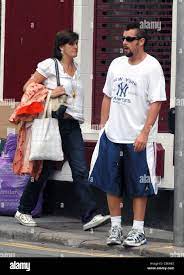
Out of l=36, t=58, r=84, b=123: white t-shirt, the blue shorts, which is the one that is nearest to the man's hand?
the blue shorts

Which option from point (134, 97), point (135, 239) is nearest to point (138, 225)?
point (135, 239)

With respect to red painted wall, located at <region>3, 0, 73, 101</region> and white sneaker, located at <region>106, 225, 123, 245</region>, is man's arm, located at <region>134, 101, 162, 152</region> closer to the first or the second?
white sneaker, located at <region>106, 225, 123, 245</region>

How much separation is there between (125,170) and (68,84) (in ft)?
5.45

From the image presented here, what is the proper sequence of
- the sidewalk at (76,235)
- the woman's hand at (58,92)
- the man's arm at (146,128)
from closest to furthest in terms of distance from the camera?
the man's arm at (146,128)
the sidewalk at (76,235)
the woman's hand at (58,92)

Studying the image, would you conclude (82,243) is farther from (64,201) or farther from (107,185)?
(64,201)

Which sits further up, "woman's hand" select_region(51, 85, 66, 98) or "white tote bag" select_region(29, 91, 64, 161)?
"woman's hand" select_region(51, 85, 66, 98)

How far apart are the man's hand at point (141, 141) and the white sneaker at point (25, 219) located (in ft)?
6.94

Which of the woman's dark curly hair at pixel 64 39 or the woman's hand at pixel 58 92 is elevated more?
the woman's dark curly hair at pixel 64 39

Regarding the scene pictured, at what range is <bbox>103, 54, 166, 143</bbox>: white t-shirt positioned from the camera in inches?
406

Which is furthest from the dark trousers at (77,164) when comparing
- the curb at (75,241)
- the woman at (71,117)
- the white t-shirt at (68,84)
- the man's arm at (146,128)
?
the man's arm at (146,128)

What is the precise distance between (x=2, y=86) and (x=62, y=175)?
1.70m

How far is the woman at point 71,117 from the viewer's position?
459 inches

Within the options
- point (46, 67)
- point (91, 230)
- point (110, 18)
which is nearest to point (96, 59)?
point (110, 18)

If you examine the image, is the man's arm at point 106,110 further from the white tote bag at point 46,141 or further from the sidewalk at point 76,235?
the sidewalk at point 76,235
